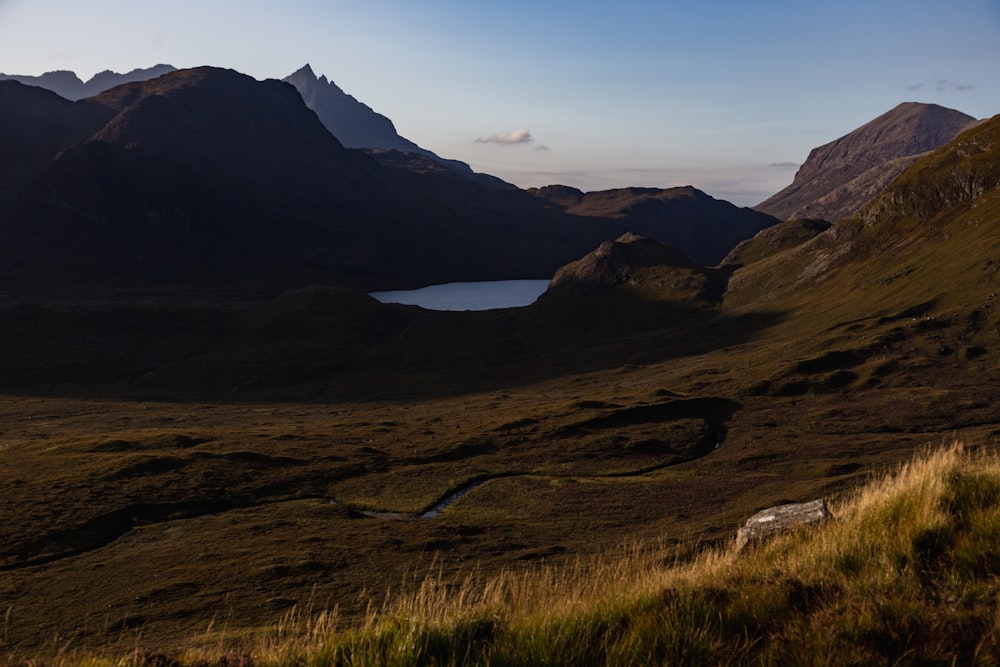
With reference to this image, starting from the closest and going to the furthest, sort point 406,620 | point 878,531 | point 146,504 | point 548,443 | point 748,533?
point 406,620 → point 878,531 → point 748,533 → point 146,504 → point 548,443

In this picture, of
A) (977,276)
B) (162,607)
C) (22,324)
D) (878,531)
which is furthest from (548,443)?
(22,324)

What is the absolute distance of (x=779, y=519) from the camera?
22.0 metres

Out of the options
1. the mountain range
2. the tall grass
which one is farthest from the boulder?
the tall grass

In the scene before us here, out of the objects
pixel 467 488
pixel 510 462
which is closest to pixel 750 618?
pixel 467 488

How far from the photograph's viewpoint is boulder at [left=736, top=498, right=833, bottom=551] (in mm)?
20078

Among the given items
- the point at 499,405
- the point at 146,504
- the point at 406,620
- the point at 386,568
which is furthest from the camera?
the point at 499,405

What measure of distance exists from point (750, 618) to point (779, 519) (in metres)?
13.5

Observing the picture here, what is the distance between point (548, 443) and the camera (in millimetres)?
99125

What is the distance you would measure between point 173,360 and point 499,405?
10322 centimetres

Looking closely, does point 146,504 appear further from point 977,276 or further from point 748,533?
point 977,276

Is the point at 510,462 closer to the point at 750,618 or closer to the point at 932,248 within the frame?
the point at 750,618

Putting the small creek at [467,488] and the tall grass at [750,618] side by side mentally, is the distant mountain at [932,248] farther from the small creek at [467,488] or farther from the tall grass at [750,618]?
the tall grass at [750,618]

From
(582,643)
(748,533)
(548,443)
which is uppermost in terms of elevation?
(582,643)

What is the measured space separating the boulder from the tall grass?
8.66 meters
